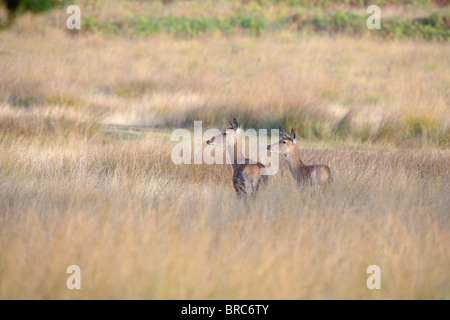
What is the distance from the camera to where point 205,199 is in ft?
21.1

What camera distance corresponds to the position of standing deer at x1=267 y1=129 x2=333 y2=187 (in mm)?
6820

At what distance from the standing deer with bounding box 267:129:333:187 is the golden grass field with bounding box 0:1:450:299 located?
23cm

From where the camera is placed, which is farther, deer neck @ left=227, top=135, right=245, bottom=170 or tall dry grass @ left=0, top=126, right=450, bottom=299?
deer neck @ left=227, top=135, right=245, bottom=170

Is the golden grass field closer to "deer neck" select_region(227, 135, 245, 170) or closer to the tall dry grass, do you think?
the tall dry grass

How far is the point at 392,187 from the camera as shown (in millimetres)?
7016

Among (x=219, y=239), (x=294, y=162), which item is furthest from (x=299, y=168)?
(x=219, y=239)

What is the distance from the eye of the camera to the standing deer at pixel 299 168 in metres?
6.82

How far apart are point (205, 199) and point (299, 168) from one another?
152 cm

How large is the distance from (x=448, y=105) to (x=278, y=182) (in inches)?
314

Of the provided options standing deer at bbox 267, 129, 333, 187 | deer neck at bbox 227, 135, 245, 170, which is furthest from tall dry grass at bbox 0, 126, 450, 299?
deer neck at bbox 227, 135, 245, 170

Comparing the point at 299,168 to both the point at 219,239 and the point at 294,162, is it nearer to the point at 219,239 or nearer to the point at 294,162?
the point at 294,162

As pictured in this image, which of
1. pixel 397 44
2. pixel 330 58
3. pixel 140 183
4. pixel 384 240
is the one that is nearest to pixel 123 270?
pixel 384 240

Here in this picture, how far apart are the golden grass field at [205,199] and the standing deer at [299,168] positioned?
23cm

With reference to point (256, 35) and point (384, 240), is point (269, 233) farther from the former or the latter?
point (256, 35)
